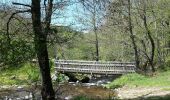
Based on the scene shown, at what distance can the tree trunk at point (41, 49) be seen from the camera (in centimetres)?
1013

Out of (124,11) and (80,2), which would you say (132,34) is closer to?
(124,11)

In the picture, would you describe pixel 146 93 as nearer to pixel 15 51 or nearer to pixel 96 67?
pixel 15 51

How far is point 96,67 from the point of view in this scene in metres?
41.8

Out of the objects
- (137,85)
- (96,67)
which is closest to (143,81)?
(137,85)

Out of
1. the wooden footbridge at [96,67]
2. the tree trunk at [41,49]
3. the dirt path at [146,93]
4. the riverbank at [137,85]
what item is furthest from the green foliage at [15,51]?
the wooden footbridge at [96,67]

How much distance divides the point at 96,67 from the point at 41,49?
31.8 m

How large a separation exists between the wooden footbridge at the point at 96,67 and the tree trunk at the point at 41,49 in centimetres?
2653

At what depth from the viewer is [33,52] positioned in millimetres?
9789

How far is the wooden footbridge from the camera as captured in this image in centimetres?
3912

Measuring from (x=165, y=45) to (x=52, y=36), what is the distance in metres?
32.3

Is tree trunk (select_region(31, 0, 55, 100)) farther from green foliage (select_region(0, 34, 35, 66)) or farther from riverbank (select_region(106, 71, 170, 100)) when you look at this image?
riverbank (select_region(106, 71, 170, 100))

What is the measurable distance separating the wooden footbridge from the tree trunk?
87.0ft

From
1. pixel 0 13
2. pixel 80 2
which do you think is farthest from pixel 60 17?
pixel 0 13


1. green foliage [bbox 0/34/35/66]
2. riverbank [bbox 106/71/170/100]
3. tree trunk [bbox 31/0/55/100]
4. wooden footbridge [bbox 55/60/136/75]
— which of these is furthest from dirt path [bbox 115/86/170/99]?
green foliage [bbox 0/34/35/66]
